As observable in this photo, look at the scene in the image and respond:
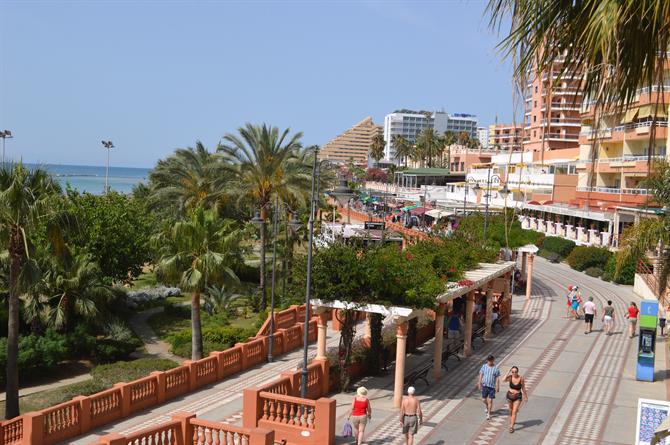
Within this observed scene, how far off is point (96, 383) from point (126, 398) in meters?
5.01

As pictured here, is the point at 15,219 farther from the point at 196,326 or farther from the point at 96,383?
the point at 196,326

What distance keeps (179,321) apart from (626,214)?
28213mm

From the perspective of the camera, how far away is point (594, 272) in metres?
42.4

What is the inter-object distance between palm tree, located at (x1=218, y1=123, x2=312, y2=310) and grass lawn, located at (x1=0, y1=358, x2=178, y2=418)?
11.0m

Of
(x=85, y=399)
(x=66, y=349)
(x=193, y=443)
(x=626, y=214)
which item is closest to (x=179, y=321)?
(x=66, y=349)

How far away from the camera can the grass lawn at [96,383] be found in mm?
21016

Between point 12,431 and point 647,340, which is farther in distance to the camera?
point 647,340

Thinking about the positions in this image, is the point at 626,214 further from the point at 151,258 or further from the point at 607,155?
the point at 151,258

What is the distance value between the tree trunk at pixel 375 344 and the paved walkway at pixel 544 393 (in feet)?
1.65

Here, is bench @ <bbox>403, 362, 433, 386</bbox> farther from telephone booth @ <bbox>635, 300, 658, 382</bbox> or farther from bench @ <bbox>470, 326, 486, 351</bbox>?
telephone booth @ <bbox>635, 300, 658, 382</bbox>

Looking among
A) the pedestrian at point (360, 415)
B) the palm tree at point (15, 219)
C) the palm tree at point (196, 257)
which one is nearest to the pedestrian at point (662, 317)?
the palm tree at point (196, 257)

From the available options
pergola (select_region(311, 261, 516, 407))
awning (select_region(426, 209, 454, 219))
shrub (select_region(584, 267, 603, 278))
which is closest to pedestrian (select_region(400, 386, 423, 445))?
pergola (select_region(311, 261, 516, 407))

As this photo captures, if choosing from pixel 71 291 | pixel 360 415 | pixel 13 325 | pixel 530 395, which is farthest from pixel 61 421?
pixel 71 291

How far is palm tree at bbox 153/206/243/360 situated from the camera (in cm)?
2491
